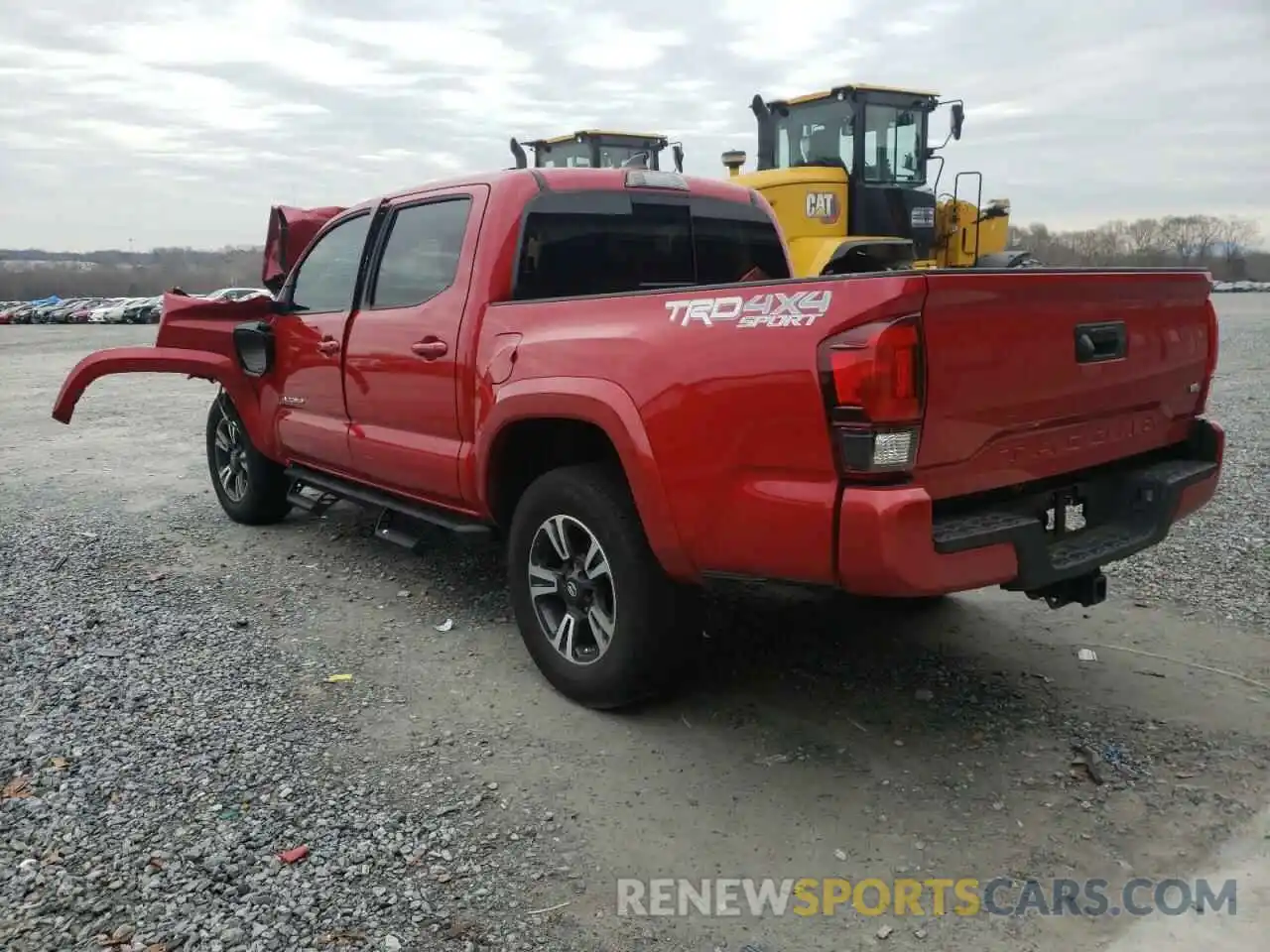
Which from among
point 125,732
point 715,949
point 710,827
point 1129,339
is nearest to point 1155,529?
point 1129,339

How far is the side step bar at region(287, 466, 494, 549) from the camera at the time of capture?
14.9 feet

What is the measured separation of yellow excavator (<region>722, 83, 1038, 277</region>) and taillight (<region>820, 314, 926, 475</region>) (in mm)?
8815

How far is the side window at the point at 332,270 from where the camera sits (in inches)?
211

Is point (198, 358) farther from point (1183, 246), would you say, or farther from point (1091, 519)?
point (1183, 246)

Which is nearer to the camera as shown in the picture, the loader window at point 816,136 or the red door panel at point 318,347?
the red door panel at point 318,347

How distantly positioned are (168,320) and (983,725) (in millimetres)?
5443

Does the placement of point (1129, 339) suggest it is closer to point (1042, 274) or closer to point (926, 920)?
point (1042, 274)

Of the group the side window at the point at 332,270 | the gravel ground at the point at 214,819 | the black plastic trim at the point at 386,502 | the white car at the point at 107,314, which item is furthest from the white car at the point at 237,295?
the white car at the point at 107,314

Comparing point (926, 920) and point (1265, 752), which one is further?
point (1265, 752)

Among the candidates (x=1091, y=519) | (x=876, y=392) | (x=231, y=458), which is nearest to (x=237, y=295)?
(x=231, y=458)

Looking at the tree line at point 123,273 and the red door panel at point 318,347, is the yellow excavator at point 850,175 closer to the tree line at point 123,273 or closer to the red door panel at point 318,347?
the red door panel at point 318,347

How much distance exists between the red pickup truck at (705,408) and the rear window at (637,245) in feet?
0.04

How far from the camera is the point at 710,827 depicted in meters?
3.09

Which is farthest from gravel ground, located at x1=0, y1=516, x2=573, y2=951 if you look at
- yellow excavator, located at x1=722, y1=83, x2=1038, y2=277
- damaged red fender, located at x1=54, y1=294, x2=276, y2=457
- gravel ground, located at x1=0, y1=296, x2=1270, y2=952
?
yellow excavator, located at x1=722, y1=83, x2=1038, y2=277
